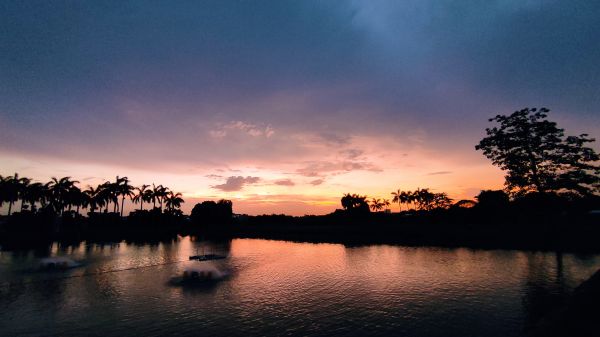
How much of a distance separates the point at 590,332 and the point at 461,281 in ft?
74.6

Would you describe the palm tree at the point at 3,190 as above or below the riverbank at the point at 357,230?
above

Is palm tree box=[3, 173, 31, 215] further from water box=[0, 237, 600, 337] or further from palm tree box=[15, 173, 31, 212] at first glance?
water box=[0, 237, 600, 337]

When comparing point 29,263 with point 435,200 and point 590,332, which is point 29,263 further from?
point 435,200

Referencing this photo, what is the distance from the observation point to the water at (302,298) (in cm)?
2186

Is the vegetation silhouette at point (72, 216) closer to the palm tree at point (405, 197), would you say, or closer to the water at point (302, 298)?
the water at point (302, 298)

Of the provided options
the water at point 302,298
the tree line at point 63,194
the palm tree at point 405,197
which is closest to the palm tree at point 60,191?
the tree line at point 63,194

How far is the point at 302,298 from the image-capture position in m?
29.8

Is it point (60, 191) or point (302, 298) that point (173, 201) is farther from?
point (302, 298)

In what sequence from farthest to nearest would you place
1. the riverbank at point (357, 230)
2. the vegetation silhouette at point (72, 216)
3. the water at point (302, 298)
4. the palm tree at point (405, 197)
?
the palm tree at point (405, 197) < the vegetation silhouette at point (72, 216) < the riverbank at point (357, 230) < the water at point (302, 298)

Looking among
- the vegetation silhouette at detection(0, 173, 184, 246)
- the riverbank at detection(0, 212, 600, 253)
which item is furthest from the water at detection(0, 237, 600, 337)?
the vegetation silhouette at detection(0, 173, 184, 246)

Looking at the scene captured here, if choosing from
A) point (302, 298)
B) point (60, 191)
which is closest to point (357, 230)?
point (302, 298)

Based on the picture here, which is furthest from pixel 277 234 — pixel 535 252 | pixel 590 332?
pixel 590 332

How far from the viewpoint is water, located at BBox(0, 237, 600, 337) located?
861 inches

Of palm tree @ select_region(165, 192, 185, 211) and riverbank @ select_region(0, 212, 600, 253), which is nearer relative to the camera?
riverbank @ select_region(0, 212, 600, 253)
